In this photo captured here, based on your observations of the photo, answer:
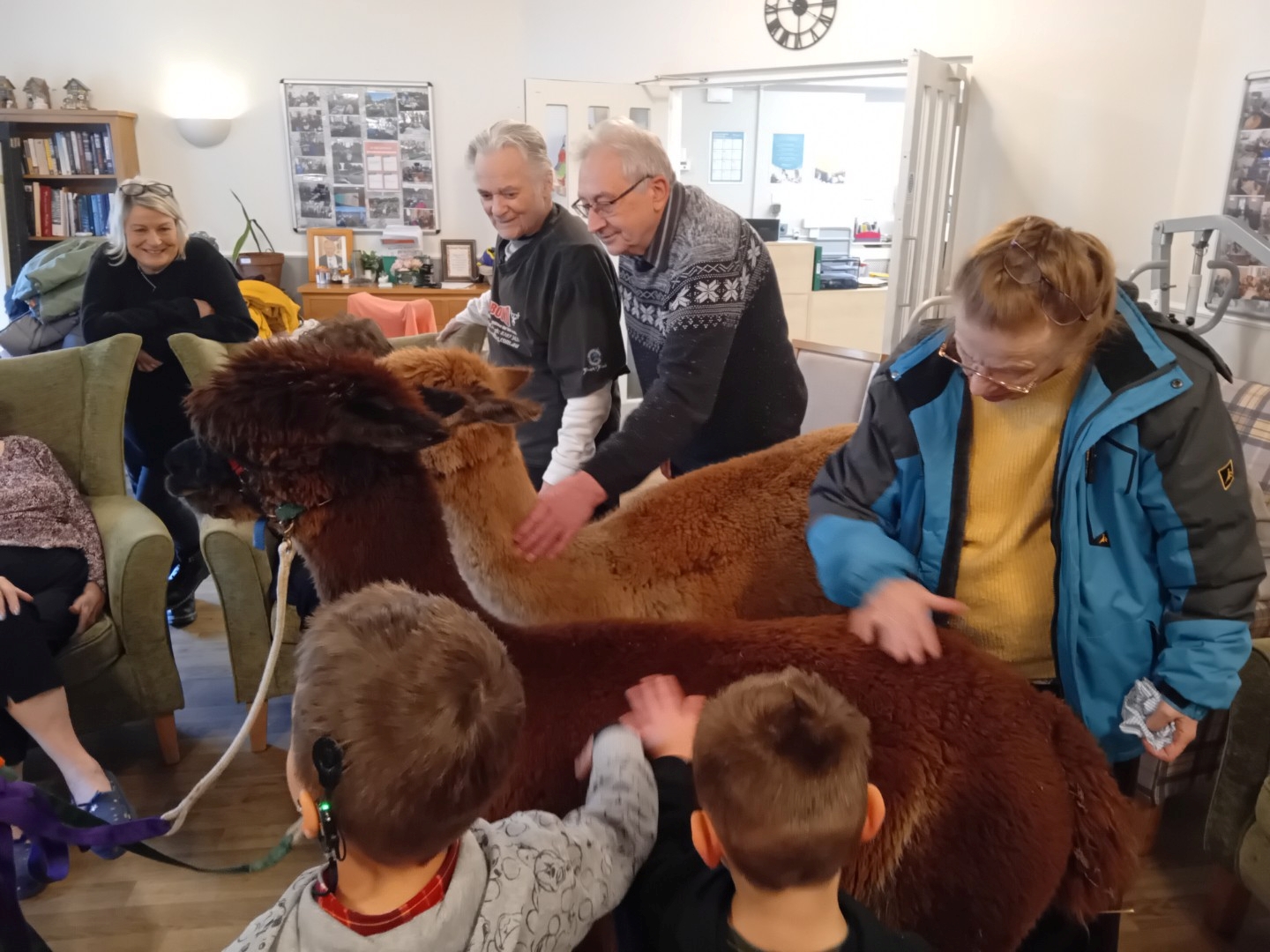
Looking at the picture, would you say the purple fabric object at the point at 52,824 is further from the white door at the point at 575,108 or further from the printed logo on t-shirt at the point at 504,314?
the white door at the point at 575,108

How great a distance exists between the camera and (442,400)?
53.9 inches

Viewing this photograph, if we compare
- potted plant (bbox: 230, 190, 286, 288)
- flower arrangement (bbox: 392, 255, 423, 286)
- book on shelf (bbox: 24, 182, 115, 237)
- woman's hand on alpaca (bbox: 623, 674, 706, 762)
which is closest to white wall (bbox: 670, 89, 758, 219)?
flower arrangement (bbox: 392, 255, 423, 286)

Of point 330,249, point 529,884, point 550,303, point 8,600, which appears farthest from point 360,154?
point 529,884

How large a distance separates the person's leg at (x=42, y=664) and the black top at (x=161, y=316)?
106cm

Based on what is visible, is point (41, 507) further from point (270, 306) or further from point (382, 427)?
point (270, 306)

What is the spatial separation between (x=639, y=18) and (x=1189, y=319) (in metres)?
4.32

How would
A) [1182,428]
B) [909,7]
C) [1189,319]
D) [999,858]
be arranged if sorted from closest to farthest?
[999,858]
[1182,428]
[1189,319]
[909,7]

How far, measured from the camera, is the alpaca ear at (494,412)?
139cm

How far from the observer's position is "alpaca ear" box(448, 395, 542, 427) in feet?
4.55

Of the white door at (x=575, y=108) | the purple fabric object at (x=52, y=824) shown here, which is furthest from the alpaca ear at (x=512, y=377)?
the white door at (x=575, y=108)

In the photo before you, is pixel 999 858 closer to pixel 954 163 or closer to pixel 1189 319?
pixel 1189 319

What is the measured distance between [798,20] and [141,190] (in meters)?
4.18

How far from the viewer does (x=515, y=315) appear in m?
1.98

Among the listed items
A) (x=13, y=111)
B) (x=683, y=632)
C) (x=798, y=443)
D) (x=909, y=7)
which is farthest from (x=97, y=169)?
(x=683, y=632)
